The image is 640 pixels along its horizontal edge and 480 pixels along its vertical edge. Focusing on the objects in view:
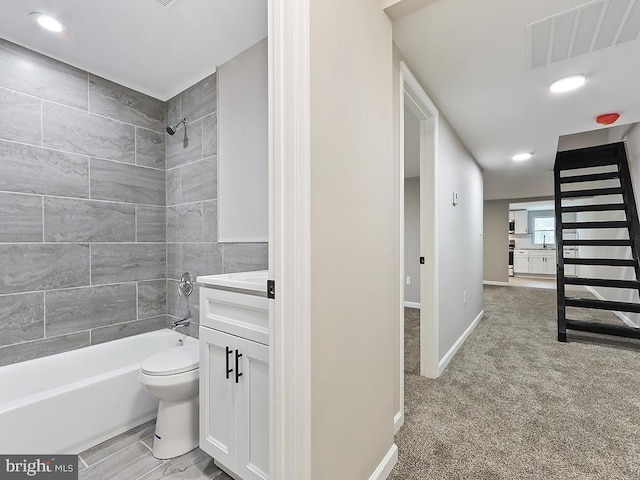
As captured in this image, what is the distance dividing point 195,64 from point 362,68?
158 centimetres

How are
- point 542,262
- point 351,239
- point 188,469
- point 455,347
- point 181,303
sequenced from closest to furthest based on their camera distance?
1. point 351,239
2. point 188,469
3. point 181,303
4. point 455,347
5. point 542,262

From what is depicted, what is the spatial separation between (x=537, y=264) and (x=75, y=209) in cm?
1124

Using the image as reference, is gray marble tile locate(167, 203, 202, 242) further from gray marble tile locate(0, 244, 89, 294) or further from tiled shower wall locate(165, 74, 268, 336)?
gray marble tile locate(0, 244, 89, 294)

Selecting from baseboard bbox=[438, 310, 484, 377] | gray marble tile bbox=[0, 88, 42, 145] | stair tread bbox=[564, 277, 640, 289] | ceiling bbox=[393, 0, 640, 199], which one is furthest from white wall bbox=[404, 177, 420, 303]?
gray marble tile bbox=[0, 88, 42, 145]

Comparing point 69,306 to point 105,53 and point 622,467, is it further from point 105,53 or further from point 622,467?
point 622,467

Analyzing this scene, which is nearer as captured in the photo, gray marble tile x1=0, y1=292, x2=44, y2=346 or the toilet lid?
the toilet lid

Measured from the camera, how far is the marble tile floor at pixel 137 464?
1.41 m

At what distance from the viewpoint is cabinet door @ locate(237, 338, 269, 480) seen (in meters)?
1.16


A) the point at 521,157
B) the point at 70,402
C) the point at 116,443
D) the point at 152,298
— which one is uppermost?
the point at 521,157

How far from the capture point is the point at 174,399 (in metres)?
1.55

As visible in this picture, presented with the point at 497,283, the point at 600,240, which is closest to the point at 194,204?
the point at 600,240

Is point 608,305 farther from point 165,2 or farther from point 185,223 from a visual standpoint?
point 165,2

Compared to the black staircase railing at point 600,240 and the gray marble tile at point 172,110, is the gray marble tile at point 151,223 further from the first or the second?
the black staircase railing at point 600,240

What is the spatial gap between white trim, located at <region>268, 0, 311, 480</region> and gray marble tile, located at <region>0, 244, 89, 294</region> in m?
2.04
